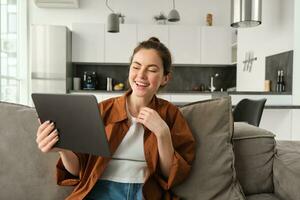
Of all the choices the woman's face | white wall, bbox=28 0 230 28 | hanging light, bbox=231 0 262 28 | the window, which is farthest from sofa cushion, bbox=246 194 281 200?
white wall, bbox=28 0 230 28

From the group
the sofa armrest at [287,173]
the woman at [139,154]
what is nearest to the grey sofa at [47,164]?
the sofa armrest at [287,173]

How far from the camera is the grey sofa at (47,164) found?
1.34 meters

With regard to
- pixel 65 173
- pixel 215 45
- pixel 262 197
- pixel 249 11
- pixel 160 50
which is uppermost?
pixel 249 11

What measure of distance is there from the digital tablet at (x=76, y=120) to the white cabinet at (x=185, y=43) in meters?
4.76

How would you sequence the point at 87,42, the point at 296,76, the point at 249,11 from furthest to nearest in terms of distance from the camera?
the point at 87,42 → the point at 249,11 → the point at 296,76

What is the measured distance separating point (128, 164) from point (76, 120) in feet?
0.97

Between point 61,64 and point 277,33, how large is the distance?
3.37m

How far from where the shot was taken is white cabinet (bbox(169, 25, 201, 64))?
19.0 ft

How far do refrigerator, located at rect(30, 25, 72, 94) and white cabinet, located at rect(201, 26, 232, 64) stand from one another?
7.89 feet

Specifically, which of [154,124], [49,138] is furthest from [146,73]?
[49,138]

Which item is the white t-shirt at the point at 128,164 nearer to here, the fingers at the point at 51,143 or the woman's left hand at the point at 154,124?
the woman's left hand at the point at 154,124

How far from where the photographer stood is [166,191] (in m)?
1.29

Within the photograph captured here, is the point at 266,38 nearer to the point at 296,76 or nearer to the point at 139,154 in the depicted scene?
the point at 296,76

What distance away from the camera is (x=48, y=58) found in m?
5.34
